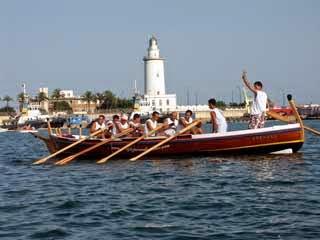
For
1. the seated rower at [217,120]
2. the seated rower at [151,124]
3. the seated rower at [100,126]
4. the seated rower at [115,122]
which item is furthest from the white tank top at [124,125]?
the seated rower at [217,120]

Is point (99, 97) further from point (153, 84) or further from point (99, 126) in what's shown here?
point (99, 126)

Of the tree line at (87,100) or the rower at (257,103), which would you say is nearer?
the rower at (257,103)

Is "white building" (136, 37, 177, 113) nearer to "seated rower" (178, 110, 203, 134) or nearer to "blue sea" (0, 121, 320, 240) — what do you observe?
"seated rower" (178, 110, 203, 134)

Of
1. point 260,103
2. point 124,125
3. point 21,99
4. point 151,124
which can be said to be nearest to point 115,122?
point 124,125

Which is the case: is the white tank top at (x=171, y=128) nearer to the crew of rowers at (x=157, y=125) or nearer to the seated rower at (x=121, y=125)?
the crew of rowers at (x=157, y=125)

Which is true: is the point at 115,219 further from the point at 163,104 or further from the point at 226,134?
the point at 163,104

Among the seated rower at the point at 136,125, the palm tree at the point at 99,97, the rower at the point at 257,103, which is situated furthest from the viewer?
the palm tree at the point at 99,97

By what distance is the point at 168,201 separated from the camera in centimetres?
1427

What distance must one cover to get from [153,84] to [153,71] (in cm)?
287

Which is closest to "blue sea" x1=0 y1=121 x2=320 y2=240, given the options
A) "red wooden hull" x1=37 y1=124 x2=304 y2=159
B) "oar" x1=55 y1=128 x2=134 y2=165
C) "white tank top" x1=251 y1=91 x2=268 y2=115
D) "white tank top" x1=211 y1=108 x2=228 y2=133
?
"red wooden hull" x1=37 y1=124 x2=304 y2=159

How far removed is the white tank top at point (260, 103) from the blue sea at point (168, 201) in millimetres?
1749

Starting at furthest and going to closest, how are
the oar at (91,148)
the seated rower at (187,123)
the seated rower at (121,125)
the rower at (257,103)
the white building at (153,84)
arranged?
the white building at (153,84) → the seated rower at (121,125) → the oar at (91,148) → the seated rower at (187,123) → the rower at (257,103)

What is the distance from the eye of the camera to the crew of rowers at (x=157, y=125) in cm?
2392

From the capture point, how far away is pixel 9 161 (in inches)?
1127
